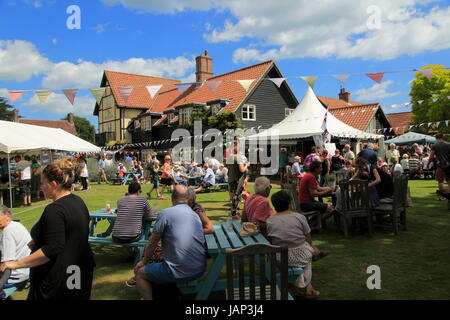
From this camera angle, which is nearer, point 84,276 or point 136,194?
point 84,276

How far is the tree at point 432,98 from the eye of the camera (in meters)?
33.2

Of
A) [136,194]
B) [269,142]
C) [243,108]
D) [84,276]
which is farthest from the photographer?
[243,108]

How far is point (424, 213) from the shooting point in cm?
794

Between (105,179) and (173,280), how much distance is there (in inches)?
756

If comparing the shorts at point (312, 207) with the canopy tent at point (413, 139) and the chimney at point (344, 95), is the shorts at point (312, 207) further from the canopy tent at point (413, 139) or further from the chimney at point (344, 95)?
the chimney at point (344, 95)

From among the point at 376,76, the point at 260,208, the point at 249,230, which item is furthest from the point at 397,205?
the point at 376,76

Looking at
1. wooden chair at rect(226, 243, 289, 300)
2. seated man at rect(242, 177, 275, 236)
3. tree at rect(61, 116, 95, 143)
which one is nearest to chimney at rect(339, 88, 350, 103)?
seated man at rect(242, 177, 275, 236)

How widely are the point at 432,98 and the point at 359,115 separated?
11905 mm

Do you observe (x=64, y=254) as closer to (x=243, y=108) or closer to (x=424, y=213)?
(x=424, y=213)

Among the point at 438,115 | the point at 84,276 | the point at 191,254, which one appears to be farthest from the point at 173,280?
the point at 438,115

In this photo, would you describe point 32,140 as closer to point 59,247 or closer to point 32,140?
point 32,140

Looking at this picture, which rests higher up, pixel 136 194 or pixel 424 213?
pixel 136 194

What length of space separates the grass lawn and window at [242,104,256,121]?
65.5 feet

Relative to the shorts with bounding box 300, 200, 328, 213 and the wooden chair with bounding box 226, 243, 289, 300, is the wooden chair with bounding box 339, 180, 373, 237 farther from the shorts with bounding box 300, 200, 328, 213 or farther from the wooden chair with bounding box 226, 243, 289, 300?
the wooden chair with bounding box 226, 243, 289, 300
